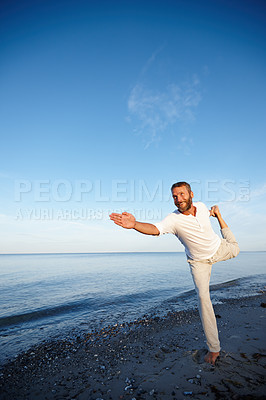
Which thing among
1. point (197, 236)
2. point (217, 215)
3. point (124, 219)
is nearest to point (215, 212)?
point (217, 215)

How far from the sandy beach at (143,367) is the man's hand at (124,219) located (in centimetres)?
304

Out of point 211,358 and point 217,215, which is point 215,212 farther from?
point 211,358

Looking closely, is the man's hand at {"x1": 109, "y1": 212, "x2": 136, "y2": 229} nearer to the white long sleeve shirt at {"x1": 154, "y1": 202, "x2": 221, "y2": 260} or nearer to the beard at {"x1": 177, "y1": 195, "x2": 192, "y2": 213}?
the white long sleeve shirt at {"x1": 154, "y1": 202, "x2": 221, "y2": 260}

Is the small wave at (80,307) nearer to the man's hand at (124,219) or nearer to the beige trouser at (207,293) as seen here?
the beige trouser at (207,293)

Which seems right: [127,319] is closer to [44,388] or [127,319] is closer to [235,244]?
[44,388]

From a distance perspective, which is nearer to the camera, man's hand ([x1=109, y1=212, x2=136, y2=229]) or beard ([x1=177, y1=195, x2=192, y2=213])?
man's hand ([x1=109, y1=212, x2=136, y2=229])

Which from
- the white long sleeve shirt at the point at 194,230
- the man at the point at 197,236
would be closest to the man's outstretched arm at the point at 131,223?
the man at the point at 197,236

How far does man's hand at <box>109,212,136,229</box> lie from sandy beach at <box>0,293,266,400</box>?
3.04 meters

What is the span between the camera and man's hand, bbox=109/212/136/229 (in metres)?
3.95

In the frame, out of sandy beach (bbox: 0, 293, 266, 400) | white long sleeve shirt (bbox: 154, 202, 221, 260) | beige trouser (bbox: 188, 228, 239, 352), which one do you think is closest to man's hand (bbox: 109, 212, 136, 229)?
white long sleeve shirt (bbox: 154, 202, 221, 260)

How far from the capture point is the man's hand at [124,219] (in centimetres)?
395

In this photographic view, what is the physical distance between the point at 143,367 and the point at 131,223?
350cm

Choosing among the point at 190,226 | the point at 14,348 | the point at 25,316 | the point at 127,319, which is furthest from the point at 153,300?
the point at 190,226

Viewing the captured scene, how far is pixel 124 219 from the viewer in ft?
13.2
